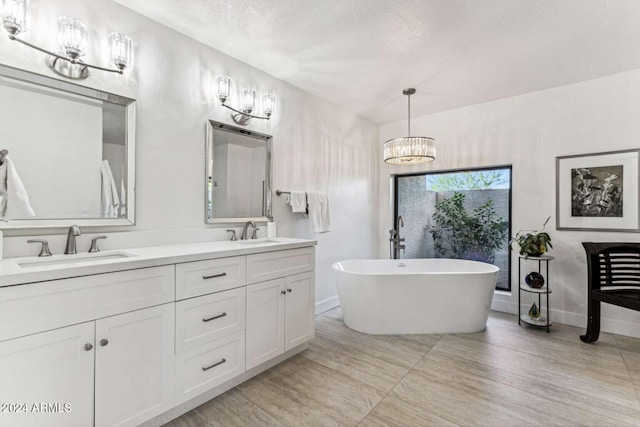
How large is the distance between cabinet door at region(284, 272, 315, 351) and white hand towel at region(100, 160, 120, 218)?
1.22m

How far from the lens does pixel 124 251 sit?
5.90 ft

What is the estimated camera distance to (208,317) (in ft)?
5.82

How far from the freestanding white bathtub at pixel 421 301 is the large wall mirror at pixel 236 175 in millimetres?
1117

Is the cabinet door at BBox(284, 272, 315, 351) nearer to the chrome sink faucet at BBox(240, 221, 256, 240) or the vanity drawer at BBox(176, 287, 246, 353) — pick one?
the vanity drawer at BBox(176, 287, 246, 353)

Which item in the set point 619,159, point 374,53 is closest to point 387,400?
point 374,53

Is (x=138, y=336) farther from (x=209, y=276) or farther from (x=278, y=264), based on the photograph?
(x=278, y=264)

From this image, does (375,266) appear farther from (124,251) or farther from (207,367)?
(124,251)

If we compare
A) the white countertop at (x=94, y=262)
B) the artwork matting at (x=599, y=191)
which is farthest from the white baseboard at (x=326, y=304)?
the artwork matting at (x=599, y=191)

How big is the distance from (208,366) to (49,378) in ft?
2.43

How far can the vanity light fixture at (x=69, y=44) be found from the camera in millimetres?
1452

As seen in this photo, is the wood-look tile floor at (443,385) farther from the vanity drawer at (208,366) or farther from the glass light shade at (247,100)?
the glass light shade at (247,100)

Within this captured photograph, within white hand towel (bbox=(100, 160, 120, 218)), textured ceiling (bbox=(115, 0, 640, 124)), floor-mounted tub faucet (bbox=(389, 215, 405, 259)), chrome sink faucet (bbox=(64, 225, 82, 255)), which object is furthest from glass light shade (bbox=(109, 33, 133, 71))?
floor-mounted tub faucet (bbox=(389, 215, 405, 259))

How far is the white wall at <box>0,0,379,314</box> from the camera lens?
69.9 inches

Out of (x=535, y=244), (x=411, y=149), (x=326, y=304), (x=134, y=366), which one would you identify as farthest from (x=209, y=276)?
(x=535, y=244)
